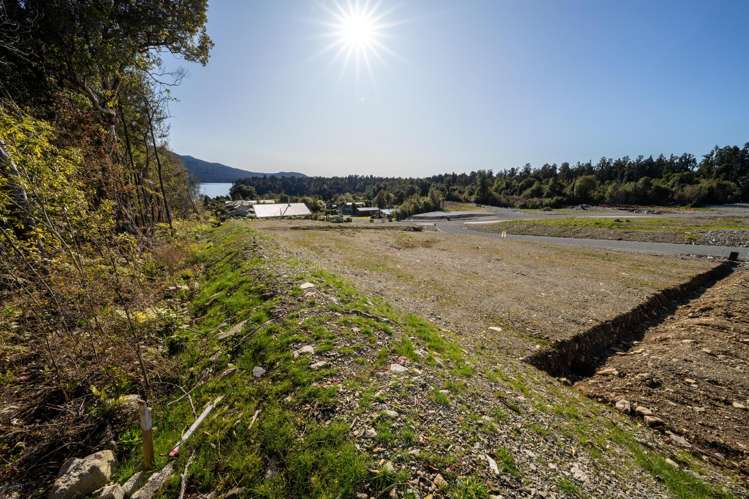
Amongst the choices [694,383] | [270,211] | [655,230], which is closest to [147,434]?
[694,383]

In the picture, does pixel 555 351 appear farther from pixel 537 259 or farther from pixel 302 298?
pixel 537 259

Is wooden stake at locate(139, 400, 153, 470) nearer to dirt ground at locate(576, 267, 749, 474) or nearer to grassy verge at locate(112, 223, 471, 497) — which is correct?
grassy verge at locate(112, 223, 471, 497)

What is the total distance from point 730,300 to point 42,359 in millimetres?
25815


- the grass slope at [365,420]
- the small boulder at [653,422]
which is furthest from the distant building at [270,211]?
the small boulder at [653,422]

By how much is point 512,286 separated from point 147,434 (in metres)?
16.0

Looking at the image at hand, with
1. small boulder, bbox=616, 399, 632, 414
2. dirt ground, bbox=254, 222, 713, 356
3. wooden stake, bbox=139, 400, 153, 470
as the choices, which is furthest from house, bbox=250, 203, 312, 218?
small boulder, bbox=616, 399, 632, 414

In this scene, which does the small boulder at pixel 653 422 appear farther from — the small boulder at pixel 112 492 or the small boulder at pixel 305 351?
the small boulder at pixel 112 492

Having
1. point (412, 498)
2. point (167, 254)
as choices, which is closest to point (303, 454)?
point (412, 498)

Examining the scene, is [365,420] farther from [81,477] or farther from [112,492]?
[81,477]

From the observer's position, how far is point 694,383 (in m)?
7.54

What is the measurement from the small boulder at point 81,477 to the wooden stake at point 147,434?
496 millimetres

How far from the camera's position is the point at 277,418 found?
4586 millimetres

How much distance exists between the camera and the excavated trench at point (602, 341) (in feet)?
28.8

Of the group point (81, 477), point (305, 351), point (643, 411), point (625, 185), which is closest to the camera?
point (81, 477)
